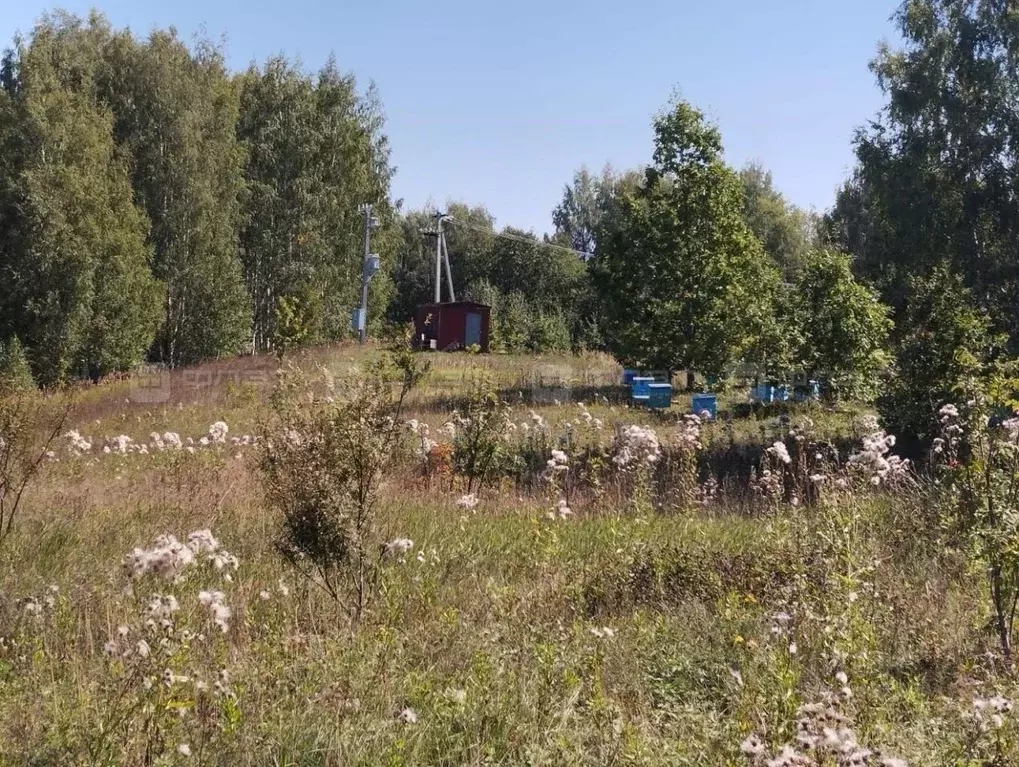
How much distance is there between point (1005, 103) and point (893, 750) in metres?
21.9

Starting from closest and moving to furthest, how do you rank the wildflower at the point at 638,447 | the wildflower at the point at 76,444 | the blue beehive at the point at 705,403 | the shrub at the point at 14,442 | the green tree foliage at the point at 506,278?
the shrub at the point at 14,442 < the wildflower at the point at 638,447 < the wildflower at the point at 76,444 < the blue beehive at the point at 705,403 < the green tree foliage at the point at 506,278

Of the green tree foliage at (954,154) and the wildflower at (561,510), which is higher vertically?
the green tree foliage at (954,154)

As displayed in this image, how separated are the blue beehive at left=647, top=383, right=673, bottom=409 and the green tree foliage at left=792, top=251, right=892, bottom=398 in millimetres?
2409

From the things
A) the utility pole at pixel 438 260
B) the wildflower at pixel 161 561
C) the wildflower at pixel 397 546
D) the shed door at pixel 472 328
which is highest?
the utility pole at pixel 438 260

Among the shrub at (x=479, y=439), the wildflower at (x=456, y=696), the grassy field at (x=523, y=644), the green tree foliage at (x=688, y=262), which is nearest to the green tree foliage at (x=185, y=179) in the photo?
the green tree foliage at (x=688, y=262)

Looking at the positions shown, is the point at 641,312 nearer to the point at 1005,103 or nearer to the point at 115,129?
the point at 1005,103

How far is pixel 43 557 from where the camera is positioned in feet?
19.1

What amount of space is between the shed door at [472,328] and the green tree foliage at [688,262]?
17184 millimetres

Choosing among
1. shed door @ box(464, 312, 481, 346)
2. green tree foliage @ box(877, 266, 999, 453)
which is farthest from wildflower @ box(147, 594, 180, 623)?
shed door @ box(464, 312, 481, 346)

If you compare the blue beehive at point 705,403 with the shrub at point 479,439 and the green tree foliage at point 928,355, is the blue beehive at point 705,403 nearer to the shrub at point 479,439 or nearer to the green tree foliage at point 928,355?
the green tree foliage at point 928,355

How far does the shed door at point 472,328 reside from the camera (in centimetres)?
3725

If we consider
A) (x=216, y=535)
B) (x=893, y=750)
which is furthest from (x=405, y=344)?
(x=893, y=750)

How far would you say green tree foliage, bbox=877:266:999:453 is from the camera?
10.5 m

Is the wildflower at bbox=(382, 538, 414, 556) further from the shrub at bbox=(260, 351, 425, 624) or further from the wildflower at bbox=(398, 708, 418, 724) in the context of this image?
the wildflower at bbox=(398, 708, 418, 724)
